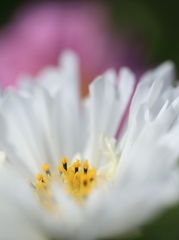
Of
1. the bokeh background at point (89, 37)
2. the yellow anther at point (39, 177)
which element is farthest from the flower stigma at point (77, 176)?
the bokeh background at point (89, 37)

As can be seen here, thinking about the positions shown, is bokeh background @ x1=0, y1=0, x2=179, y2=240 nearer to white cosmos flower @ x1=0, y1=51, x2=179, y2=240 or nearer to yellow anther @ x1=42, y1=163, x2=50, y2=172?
white cosmos flower @ x1=0, y1=51, x2=179, y2=240

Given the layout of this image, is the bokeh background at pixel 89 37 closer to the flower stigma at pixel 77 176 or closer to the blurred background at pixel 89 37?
the blurred background at pixel 89 37

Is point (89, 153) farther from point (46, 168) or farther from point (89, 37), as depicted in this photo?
point (89, 37)

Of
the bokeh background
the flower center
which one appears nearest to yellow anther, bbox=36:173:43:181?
the flower center

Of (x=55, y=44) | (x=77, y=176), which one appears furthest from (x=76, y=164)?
(x=55, y=44)

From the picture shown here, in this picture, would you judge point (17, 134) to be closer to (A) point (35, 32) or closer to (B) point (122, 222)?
(B) point (122, 222)

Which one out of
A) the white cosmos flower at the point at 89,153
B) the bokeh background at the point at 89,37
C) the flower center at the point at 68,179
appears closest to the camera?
the white cosmos flower at the point at 89,153

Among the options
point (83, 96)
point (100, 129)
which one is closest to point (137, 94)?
point (100, 129)
